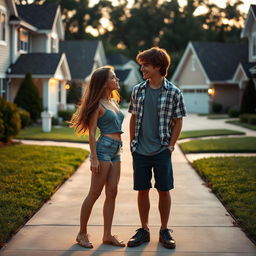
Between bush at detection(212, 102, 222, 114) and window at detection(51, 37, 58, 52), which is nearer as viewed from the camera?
window at detection(51, 37, 58, 52)

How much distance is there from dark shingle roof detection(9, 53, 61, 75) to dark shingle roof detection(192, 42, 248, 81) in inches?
588

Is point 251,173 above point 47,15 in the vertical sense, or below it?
below

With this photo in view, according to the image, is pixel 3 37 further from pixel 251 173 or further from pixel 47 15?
pixel 251 173

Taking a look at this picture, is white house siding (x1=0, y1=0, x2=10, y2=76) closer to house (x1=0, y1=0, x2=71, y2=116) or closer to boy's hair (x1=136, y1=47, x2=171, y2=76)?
house (x1=0, y1=0, x2=71, y2=116)

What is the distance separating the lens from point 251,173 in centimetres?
963

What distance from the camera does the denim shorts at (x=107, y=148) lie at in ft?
17.1

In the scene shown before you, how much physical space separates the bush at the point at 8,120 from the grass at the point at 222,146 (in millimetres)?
4997

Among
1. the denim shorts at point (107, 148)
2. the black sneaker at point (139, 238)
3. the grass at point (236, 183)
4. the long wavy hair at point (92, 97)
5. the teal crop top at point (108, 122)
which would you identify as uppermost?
the long wavy hair at point (92, 97)

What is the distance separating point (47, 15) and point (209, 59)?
49.4 ft

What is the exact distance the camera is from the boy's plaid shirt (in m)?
5.23

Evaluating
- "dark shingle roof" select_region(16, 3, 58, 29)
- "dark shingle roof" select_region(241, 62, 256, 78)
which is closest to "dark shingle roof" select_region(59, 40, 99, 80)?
"dark shingle roof" select_region(16, 3, 58, 29)

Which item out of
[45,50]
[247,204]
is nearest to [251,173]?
[247,204]

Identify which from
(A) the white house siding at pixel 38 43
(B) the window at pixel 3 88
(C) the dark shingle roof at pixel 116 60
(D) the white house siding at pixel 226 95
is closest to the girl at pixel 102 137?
(B) the window at pixel 3 88

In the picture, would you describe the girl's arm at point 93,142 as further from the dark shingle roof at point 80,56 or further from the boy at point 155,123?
the dark shingle roof at point 80,56
